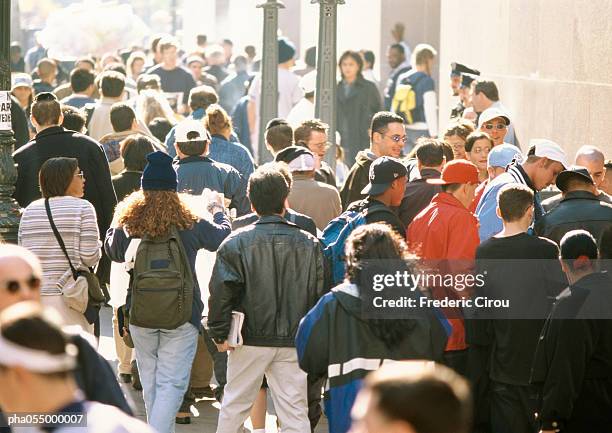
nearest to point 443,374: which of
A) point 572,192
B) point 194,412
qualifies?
point 572,192

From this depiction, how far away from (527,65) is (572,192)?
8.37m

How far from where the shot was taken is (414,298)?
6672 mm

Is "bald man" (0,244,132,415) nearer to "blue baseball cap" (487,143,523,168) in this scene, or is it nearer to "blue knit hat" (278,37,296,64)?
"blue baseball cap" (487,143,523,168)

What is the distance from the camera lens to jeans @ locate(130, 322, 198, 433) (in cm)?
829

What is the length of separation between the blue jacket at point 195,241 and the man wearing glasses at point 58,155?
79.7 inches

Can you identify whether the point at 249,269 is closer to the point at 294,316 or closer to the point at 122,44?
the point at 294,316

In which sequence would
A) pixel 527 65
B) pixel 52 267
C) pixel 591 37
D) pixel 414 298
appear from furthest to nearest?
pixel 527 65 < pixel 591 37 < pixel 52 267 < pixel 414 298

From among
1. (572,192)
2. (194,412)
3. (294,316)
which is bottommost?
(194,412)

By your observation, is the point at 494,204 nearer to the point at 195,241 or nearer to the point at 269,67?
the point at 195,241

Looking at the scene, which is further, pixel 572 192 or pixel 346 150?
A: pixel 346 150

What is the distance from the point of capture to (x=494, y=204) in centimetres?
909

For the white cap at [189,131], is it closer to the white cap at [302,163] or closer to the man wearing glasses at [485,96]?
the white cap at [302,163]

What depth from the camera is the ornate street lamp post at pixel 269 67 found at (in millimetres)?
15898

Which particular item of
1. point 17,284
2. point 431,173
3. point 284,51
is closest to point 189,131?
point 431,173
